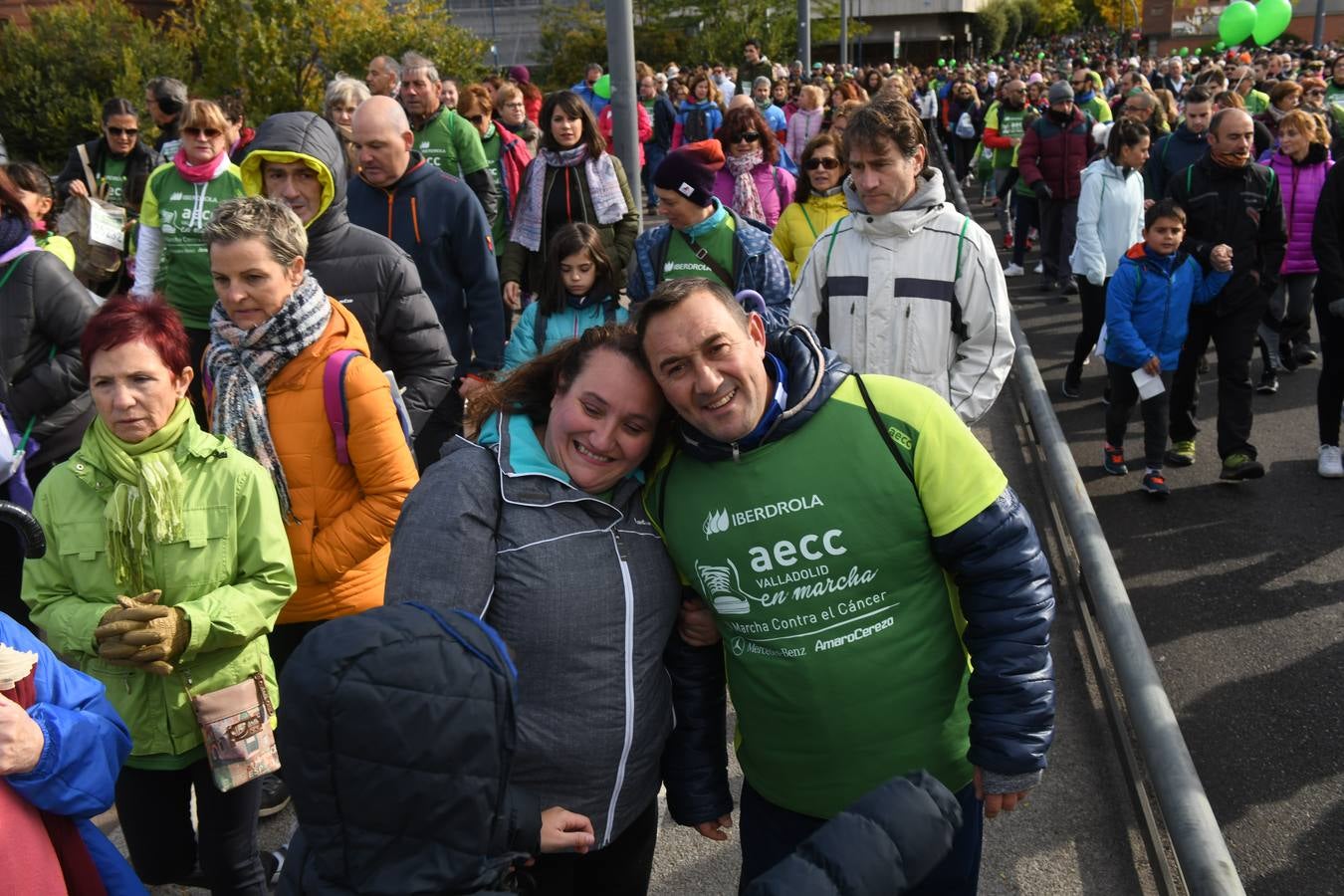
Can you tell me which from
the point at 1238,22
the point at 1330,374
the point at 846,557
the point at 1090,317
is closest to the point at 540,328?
the point at 846,557

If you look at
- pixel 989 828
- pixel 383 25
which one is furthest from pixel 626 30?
pixel 383 25

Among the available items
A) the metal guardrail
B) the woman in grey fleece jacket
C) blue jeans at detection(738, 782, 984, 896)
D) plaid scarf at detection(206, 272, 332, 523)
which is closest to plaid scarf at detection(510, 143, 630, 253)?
the metal guardrail

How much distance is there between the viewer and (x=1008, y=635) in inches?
93.2

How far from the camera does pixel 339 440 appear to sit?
3.39 meters

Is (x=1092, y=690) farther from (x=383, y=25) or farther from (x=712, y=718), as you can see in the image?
(x=383, y=25)

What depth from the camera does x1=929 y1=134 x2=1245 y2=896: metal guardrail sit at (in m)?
2.70

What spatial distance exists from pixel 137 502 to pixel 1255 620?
4.65 metres

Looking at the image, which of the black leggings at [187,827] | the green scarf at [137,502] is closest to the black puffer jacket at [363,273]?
the green scarf at [137,502]

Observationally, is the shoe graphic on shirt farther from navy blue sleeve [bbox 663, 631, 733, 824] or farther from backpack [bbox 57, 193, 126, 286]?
backpack [bbox 57, 193, 126, 286]

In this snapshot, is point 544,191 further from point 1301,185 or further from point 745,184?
point 1301,185

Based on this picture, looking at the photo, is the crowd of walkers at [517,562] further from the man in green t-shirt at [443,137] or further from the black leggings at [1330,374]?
the black leggings at [1330,374]

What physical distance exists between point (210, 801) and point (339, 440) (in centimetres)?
104

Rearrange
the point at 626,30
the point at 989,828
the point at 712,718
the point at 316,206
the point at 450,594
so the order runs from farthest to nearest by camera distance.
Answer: the point at 626,30
the point at 316,206
the point at 989,828
the point at 712,718
the point at 450,594

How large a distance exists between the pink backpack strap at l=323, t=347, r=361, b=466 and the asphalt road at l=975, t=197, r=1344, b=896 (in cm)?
304
